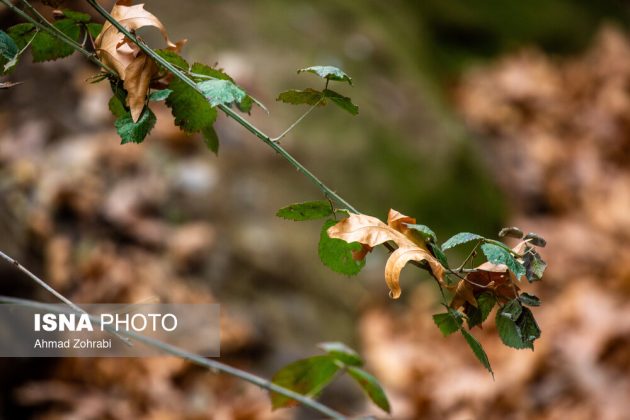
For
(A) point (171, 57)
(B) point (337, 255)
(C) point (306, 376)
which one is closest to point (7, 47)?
(A) point (171, 57)

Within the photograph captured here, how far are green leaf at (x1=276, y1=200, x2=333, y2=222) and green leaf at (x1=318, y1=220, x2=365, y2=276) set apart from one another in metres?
0.02

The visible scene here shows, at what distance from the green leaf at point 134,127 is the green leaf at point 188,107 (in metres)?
0.03

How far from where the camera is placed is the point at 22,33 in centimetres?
68

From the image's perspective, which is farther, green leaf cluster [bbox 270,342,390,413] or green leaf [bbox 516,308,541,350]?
green leaf cluster [bbox 270,342,390,413]

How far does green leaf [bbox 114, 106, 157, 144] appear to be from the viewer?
613 millimetres

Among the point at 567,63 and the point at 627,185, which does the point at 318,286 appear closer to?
the point at 627,185

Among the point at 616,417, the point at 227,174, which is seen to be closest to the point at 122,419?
the point at 227,174

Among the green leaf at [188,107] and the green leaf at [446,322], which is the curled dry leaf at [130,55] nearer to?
the green leaf at [188,107]

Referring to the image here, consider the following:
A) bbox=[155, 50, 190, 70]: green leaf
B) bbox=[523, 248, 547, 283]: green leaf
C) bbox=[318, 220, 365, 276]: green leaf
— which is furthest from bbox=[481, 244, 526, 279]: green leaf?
bbox=[155, 50, 190, 70]: green leaf

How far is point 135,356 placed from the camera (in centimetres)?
174

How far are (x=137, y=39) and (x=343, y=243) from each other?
0.31 meters

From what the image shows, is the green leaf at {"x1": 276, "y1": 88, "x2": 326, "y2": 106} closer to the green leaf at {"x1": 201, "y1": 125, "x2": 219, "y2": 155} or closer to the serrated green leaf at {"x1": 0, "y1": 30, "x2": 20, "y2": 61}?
the green leaf at {"x1": 201, "y1": 125, "x2": 219, "y2": 155}

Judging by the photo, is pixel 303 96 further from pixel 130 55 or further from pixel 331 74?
pixel 130 55

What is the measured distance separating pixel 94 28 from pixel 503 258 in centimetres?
53
